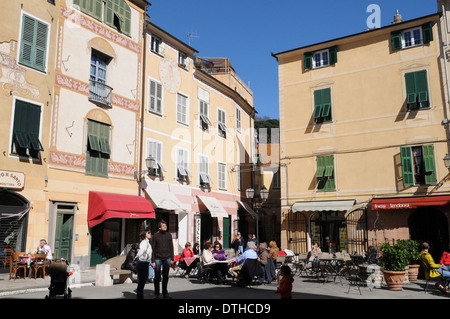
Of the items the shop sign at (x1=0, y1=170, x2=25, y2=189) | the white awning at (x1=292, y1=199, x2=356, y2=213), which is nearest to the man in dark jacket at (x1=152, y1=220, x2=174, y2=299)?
the shop sign at (x1=0, y1=170, x2=25, y2=189)

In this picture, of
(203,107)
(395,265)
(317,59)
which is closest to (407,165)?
(317,59)

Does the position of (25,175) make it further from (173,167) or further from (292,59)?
(292,59)

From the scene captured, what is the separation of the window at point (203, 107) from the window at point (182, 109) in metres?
1.40

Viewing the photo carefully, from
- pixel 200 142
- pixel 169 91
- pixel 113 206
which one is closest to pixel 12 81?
pixel 113 206

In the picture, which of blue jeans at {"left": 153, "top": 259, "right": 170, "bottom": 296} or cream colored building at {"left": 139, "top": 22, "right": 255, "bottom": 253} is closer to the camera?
blue jeans at {"left": 153, "top": 259, "right": 170, "bottom": 296}

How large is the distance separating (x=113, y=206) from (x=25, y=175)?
3.54m

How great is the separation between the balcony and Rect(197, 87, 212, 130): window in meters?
7.26

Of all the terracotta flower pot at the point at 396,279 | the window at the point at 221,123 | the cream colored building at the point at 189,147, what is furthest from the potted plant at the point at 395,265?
the window at the point at 221,123

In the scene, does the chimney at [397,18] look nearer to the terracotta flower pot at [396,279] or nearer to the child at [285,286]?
the terracotta flower pot at [396,279]

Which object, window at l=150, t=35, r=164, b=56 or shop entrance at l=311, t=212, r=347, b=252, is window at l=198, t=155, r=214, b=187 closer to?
window at l=150, t=35, r=164, b=56

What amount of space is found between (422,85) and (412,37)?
264cm

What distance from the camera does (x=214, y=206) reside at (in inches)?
920

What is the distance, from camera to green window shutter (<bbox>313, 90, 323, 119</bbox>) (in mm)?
21656

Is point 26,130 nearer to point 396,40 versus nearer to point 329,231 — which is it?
point 329,231
